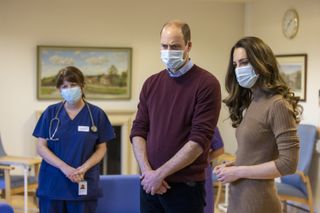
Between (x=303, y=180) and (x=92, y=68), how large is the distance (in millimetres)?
2666

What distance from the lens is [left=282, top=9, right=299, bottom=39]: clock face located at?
16.3ft

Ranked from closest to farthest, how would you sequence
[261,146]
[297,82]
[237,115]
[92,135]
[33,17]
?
[261,146]
[237,115]
[92,135]
[297,82]
[33,17]

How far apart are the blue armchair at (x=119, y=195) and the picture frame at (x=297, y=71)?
2197 millimetres

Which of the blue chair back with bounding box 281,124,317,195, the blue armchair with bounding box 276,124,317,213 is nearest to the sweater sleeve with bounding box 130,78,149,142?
the blue armchair with bounding box 276,124,317,213

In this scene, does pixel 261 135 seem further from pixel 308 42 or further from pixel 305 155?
pixel 308 42

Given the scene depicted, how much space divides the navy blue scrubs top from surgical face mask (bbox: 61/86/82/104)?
3.1 inches

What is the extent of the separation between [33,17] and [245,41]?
3994mm

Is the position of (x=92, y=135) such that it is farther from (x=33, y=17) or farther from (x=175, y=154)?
(x=33, y=17)

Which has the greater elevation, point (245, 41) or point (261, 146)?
point (245, 41)

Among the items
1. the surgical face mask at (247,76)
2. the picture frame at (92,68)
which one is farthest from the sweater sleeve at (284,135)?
the picture frame at (92,68)

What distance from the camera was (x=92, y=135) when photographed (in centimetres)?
277

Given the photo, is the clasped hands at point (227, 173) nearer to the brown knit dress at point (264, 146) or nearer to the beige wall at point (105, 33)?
the brown knit dress at point (264, 146)

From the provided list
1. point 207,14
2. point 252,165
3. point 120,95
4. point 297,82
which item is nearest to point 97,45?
point 120,95

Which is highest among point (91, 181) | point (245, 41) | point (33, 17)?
point (33, 17)
